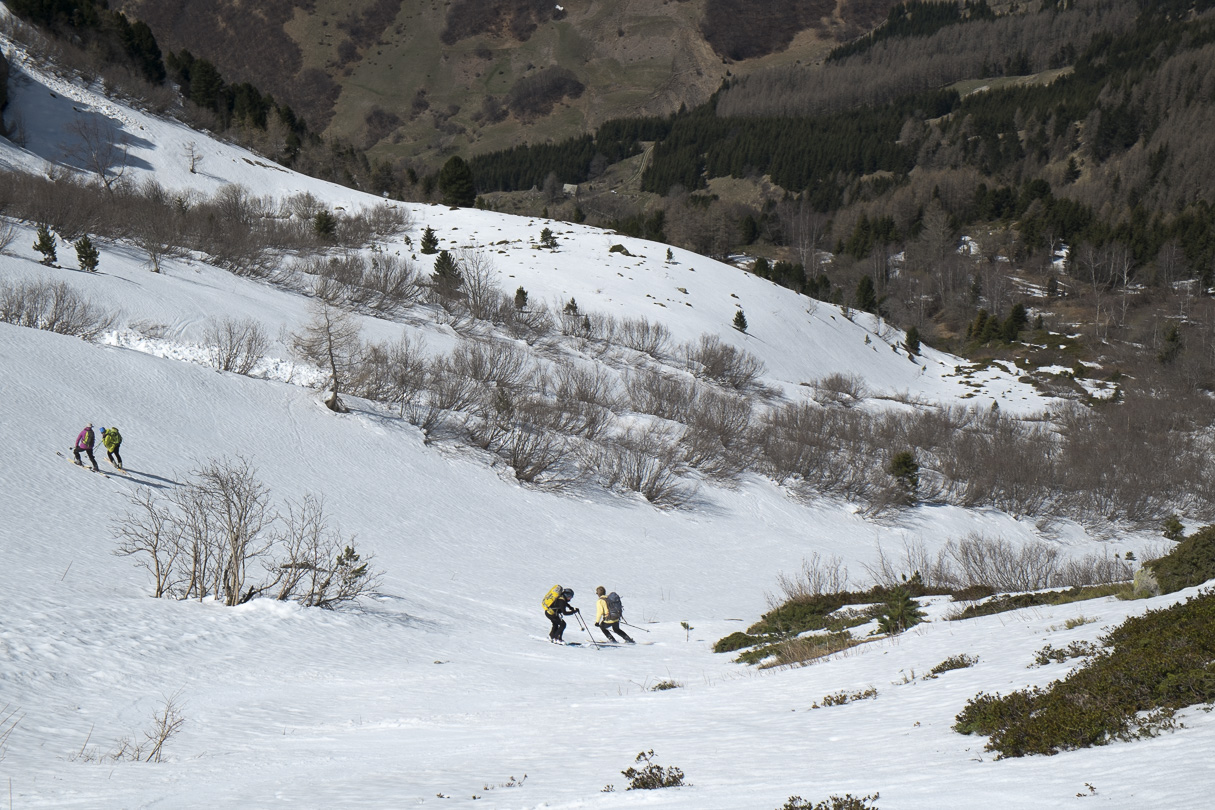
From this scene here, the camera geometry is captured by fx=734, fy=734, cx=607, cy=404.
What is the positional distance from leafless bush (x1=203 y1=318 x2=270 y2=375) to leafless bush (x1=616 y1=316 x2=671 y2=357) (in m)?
25.3

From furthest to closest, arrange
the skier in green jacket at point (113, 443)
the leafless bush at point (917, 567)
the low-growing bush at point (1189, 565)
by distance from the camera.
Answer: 1. the leafless bush at point (917, 567)
2. the skier in green jacket at point (113, 443)
3. the low-growing bush at point (1189, 565)

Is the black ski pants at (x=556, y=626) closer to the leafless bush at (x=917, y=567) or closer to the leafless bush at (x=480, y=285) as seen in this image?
the leafless bush at (x=917, y=567)

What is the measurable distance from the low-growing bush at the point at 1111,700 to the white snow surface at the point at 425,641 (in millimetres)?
233

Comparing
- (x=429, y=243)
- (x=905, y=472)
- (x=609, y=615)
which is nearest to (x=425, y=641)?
(x=609, y=615)

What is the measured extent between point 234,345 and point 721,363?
31890 mm

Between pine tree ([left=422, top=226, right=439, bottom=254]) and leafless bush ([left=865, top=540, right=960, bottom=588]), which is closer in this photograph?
leafless bush ([left=865, top=540, right=960, bottom=588])

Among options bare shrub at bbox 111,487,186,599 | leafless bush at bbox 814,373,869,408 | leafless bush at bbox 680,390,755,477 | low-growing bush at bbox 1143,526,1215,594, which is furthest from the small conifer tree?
low-growing bush at bbox 1143,526,1215,594

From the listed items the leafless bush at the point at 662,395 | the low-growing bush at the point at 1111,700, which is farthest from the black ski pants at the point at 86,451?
the leafless bush at the point at 662,395

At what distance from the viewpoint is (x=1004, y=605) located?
44.1ft

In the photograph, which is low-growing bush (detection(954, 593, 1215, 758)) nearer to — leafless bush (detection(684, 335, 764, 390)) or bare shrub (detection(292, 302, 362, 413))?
bare shrub (detection(292, 302, 362, 413))

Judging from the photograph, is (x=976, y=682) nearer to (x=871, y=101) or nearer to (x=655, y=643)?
(x=655, y=643)

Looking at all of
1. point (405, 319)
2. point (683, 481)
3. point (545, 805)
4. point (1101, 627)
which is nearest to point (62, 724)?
point (545, 805)

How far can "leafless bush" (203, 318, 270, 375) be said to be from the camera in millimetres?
34625

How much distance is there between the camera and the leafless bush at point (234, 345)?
34625 mm
